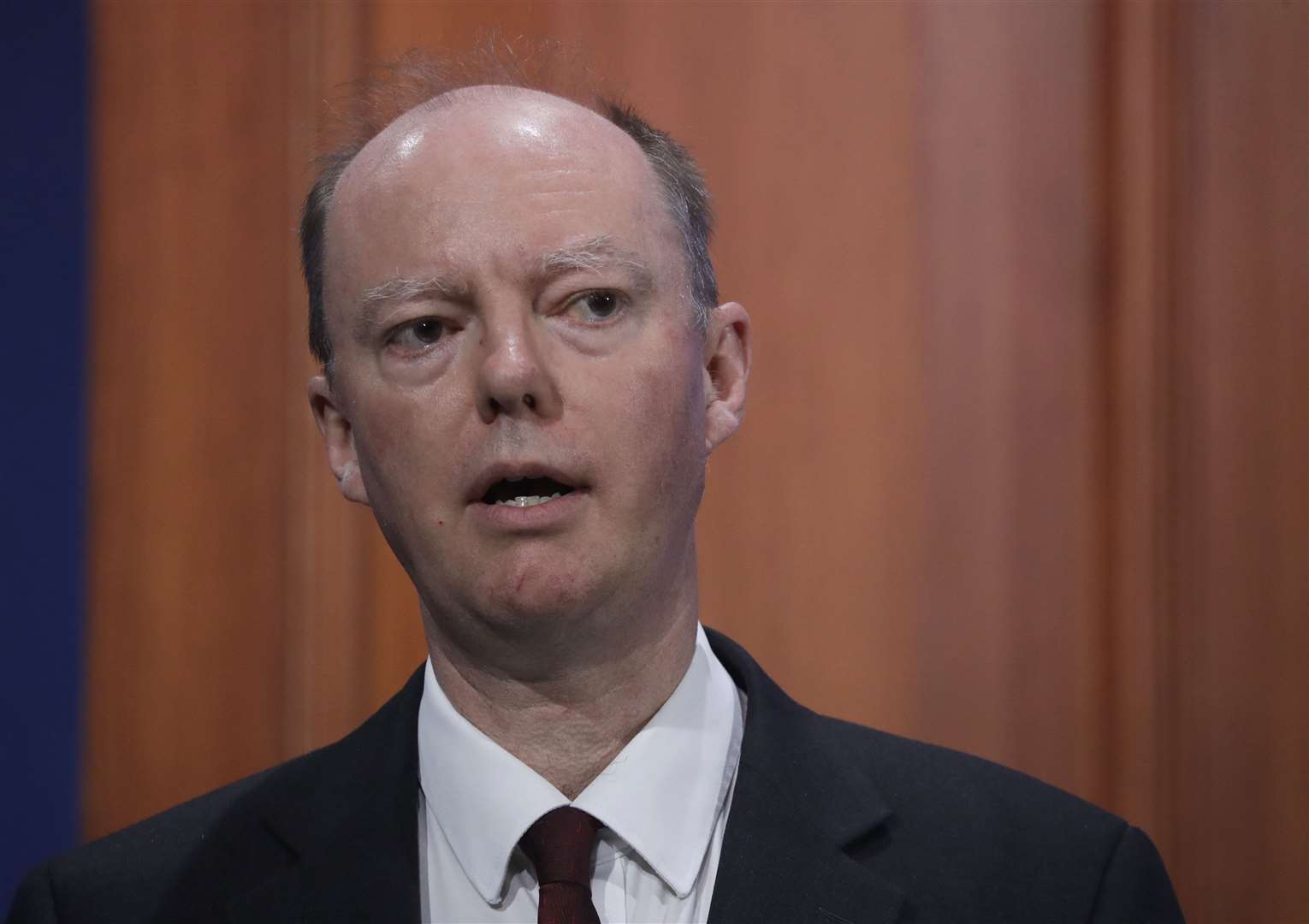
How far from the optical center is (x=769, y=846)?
132 cm

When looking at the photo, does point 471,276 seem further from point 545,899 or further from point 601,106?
point 545,899

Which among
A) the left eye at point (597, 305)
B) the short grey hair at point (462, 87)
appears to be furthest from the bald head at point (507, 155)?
the left eye at point (597, 305)

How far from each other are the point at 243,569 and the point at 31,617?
0.30 meters

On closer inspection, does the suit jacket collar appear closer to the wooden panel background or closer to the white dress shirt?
the white dress shirt

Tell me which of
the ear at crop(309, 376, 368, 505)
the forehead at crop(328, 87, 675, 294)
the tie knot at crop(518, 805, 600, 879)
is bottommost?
the tie knot at crop(518, 805, 600, 879)

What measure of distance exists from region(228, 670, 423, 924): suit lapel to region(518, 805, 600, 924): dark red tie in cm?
13

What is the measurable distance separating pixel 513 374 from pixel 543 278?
0.12 m

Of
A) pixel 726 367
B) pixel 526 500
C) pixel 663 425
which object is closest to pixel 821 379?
pixel 726 367

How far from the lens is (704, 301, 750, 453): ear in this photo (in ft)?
4.85

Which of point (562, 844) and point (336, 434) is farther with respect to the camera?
point (336, 434)

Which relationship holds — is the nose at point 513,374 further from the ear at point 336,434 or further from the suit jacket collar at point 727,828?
the suit jacket collar at point 727,828

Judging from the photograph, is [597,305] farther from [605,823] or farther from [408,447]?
[605,823]

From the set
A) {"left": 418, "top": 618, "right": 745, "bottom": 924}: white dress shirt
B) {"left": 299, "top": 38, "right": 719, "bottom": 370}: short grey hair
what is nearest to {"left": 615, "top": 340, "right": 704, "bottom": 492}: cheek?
{"left": 299, "top": 38, "right": 719, "bottom": 370}: short grey hair

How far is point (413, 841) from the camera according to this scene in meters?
1.35
